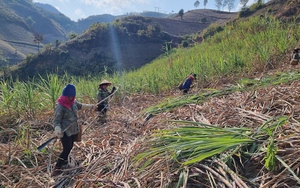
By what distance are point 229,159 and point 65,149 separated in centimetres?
196

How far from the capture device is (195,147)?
1.66 metres

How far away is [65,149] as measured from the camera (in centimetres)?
278

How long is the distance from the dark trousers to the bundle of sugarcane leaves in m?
1.30

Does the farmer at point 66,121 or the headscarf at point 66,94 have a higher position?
the headscarf at point 66,94

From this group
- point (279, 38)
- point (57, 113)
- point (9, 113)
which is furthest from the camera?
point (279, 38)

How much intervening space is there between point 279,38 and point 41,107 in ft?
18.7

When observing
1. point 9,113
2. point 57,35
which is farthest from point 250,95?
point 57,35

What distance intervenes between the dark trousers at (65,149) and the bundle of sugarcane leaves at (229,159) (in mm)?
1301

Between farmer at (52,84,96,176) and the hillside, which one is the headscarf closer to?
farmer at (52,84,96,176)

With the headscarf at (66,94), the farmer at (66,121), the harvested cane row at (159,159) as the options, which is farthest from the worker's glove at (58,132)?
the headscarf at (66,94)

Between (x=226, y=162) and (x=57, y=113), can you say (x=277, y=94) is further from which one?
(x=57, y=113)

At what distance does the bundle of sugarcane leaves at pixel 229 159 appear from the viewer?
1.43 meters

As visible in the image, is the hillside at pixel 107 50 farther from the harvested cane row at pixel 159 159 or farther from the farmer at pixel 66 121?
the farmer at pixel 66 121

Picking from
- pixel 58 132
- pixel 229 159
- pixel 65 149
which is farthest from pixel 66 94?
pixel 229 159
